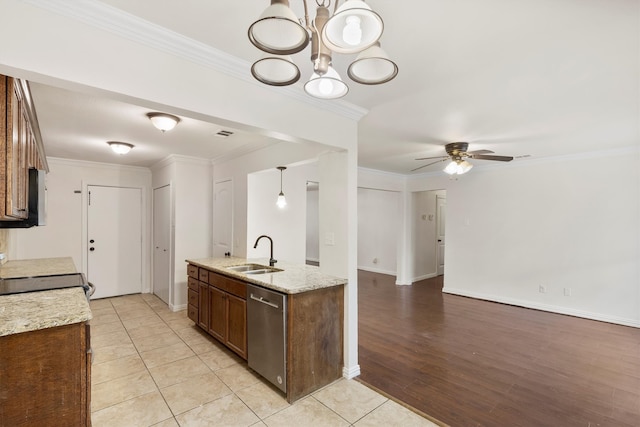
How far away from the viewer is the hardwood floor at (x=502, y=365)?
2234mm

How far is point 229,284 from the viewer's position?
297cm

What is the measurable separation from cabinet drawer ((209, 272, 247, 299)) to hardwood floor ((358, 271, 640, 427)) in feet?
4.33

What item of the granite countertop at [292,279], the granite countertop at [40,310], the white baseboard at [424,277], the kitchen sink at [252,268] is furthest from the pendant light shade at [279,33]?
the white baseboard at [424,277]

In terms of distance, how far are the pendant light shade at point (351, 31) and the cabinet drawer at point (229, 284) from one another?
7.28 ft

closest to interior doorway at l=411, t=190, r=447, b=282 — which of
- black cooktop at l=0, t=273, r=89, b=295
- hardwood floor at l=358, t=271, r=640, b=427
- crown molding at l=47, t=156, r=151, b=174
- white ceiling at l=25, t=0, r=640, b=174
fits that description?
hardwood floor at l=358, t=271, r=640, b=427

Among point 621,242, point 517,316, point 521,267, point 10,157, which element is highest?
point 10,157

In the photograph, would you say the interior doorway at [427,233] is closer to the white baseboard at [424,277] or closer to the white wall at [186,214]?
the white baseboard at [424,277]

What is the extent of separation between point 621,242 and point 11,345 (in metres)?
6.15

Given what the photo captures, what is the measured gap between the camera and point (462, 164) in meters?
3.86

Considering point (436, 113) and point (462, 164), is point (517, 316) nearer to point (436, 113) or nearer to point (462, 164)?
point (462, 164)

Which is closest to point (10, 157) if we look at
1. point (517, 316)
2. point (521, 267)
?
point (517, 316)

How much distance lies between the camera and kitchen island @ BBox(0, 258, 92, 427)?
129 centimetres

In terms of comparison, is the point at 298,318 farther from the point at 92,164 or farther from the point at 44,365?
the point at 92,164

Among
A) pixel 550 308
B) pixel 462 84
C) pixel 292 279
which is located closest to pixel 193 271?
pixel 292 279
